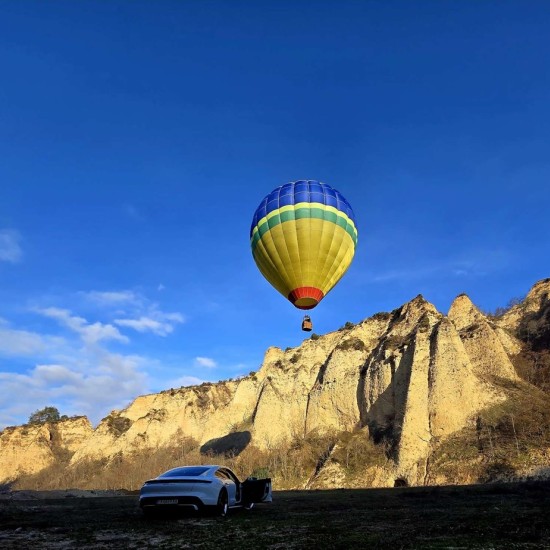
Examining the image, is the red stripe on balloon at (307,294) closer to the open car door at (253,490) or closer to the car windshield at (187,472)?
the open car door at (253,490)

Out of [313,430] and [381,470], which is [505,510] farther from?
[313,430]

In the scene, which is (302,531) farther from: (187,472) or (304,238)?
(304,238)

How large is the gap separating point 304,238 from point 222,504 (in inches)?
692

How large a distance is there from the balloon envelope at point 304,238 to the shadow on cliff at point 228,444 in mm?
50617

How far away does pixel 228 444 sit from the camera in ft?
251

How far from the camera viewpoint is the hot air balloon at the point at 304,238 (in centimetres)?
2644

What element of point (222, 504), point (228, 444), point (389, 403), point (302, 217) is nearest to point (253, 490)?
point (222, 504)

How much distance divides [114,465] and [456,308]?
206 feet

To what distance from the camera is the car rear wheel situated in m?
10.3


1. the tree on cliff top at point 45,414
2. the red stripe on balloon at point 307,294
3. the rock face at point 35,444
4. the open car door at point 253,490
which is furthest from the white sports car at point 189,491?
the tree on cliff top at point 45,414

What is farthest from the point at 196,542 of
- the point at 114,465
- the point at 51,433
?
the point at 51,433

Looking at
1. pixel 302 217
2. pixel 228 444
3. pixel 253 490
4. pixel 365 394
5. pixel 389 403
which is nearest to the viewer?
pixel 253 490

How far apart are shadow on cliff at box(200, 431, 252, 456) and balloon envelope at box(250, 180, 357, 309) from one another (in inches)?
1993

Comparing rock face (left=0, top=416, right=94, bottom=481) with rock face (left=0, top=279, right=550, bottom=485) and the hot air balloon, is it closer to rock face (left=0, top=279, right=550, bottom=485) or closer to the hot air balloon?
rock face (left=0, top=279, right=550, bottom=485)
